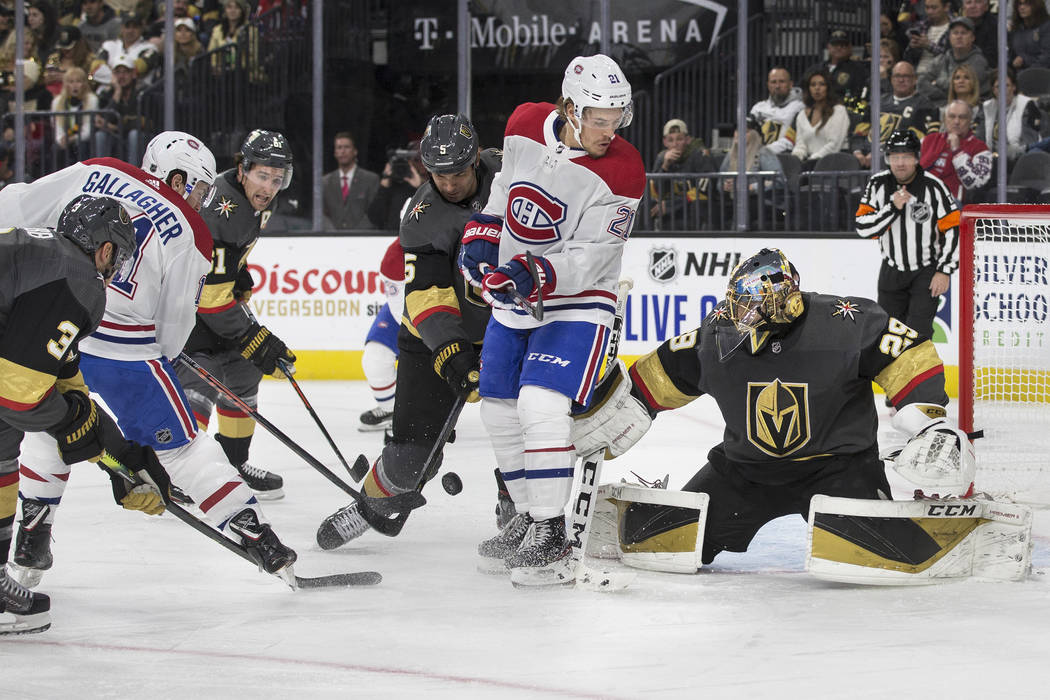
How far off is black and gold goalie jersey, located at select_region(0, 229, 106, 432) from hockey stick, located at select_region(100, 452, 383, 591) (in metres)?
0.32

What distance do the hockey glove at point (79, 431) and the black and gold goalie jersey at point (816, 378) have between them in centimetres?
126

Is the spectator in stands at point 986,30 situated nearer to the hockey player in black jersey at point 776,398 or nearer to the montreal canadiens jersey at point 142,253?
the hockey player in black jersey at point 776,398

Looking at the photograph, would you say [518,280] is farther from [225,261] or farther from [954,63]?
[954,63]

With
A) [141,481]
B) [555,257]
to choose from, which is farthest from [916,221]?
[141,481]

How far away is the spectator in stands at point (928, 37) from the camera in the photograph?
664cm

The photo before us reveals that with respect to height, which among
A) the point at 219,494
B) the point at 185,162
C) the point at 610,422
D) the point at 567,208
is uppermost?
the point at 185,162

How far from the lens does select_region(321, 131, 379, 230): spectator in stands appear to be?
280 inches

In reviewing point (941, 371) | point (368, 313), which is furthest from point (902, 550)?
point (368, 313)

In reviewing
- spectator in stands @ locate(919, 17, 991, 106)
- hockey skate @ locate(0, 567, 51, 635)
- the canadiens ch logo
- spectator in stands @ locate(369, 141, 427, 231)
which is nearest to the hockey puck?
hockey skate @ locate(0, 567, 51, 635)

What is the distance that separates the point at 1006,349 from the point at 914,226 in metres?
1.77

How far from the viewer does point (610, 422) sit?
10.1ft

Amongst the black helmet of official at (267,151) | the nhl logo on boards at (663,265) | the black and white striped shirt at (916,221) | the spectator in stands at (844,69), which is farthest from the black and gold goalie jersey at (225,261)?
the spectator in stands at (844,69)

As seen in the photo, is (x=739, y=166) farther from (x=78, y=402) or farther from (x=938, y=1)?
(x=78, y=402)

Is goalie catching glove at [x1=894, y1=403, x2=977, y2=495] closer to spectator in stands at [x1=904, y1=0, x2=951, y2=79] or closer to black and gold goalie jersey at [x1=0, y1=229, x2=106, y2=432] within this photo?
black and gold goalie jersey at [x1=0, y1=229, x2=106, y2=432]
